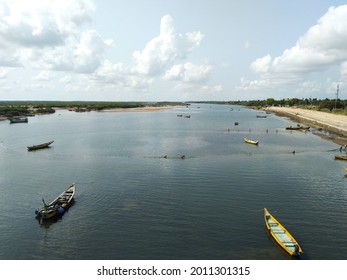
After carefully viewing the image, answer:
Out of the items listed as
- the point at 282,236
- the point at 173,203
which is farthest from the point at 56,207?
A: the point at 282,236

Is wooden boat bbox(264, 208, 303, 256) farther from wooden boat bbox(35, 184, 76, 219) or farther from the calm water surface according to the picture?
wooden boat bbox(35, 184, 76, 219)

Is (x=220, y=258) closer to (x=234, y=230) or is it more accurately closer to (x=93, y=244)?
(x=234, y=230)

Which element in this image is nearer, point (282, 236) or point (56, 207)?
point (282, 236)

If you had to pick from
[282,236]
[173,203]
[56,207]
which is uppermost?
[56,207]

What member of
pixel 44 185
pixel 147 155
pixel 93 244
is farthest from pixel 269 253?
pixel 147 155

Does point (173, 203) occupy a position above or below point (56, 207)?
below

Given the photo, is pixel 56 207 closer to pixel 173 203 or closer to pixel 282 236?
pixel 173 203

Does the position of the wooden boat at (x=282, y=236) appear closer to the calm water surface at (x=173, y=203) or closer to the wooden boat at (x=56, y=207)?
the calm water surface at (x=173, y=203)
